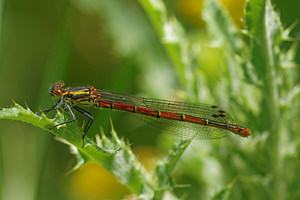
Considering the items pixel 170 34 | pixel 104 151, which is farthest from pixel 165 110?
→ pixel 104 151

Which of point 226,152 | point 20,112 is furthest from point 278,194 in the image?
point 20,112

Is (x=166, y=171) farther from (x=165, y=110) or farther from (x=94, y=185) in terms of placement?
(x=94, y=185)

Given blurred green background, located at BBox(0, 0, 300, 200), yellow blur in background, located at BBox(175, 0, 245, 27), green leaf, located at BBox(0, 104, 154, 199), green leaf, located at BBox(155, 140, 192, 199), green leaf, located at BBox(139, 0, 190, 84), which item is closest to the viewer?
green leaf, located at BBox(0, 104, 154, 199)

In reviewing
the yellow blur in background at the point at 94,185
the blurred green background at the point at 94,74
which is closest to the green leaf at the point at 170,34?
the blurred green background at the point at 94,74

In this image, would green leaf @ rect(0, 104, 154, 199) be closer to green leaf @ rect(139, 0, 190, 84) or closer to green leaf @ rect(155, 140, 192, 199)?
green leaf @ rect(155, 140, 192, 199)

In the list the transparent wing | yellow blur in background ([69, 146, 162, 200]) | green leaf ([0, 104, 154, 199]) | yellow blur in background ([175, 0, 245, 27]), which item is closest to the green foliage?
green leaf ([0, 104, 154, 199])

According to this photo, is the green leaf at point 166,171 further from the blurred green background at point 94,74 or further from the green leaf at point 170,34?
the green leaf at point 170,34
